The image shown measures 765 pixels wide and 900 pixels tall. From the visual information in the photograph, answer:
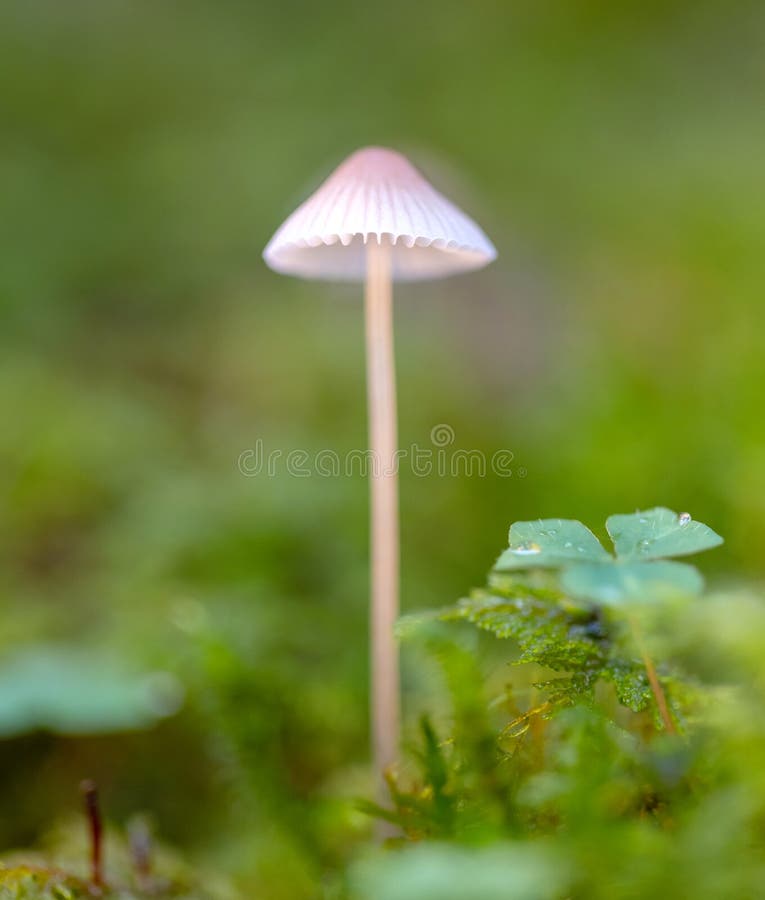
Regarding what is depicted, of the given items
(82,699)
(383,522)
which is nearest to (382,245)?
(383,522)

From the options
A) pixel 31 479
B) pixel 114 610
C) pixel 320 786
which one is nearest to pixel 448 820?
pixel 320 786

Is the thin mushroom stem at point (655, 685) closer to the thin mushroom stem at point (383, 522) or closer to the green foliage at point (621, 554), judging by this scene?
the green foliage at point (621, 554)

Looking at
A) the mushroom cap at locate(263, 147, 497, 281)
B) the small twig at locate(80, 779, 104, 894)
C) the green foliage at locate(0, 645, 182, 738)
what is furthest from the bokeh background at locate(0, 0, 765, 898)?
the mushroom cap at locate(263, 147, 497, 281)

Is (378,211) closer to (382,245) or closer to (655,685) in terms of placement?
(382,245)

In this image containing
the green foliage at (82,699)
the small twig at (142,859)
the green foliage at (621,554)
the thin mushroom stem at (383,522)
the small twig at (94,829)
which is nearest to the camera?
the green foliage at (621,554)

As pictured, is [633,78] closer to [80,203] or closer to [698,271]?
[698,271]

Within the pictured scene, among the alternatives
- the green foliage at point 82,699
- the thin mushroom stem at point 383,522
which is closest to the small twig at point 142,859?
the thin mushroom stem at point 383,522
